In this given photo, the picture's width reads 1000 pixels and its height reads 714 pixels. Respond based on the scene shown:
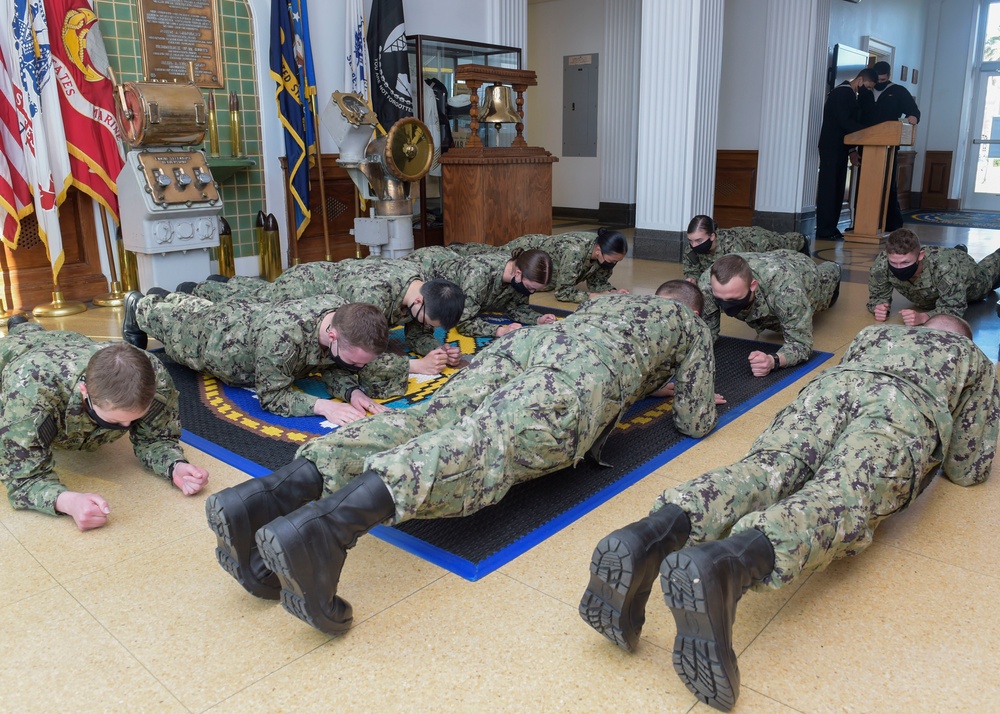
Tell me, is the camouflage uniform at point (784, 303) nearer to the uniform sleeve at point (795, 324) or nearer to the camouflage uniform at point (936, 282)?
the uniform sleeve at point (795, 324)

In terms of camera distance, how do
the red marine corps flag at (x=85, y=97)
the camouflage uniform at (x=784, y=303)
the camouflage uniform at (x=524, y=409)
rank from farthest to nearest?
the red marine corps flag at (x=85, y=97) < the camouflage uniform at (x=784, y=303) < the camouflage uniform at (x=524, y=409)

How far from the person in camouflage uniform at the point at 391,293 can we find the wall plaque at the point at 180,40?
2235mm

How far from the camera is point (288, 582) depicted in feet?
5.19

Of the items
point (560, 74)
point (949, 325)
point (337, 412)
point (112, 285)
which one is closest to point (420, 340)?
point (337, 412)

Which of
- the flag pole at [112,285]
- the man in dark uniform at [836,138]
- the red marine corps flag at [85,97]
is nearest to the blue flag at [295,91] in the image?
the red marine corps flag at [85,97]

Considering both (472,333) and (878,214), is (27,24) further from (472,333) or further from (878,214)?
(878,214)

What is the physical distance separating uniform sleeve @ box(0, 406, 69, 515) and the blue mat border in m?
0.60

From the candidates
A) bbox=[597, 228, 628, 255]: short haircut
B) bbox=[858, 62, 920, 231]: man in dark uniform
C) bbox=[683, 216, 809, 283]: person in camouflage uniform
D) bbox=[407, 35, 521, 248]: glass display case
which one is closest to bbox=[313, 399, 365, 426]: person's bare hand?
bbox=[597, 228, 628, 255]: short haircut

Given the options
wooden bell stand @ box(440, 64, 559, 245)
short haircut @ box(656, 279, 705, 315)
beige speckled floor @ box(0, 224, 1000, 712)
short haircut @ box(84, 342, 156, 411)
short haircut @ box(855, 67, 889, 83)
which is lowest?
beige speckled floor @ box(0, 224, 1000, 712)

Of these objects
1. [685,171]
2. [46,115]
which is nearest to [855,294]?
[685,171]

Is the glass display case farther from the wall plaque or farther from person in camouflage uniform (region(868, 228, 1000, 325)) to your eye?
person in camouflage uniform (region(868, 228, 1000, 325))

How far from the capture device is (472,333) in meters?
4.27

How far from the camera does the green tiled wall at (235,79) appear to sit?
5375mm

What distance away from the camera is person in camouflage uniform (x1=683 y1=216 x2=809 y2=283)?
5.02 meters
